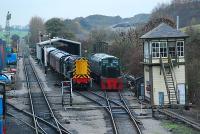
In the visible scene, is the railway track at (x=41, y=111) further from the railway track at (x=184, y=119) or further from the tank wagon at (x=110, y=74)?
the railway track at (x=184, y=119)

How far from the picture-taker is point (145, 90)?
107 feet

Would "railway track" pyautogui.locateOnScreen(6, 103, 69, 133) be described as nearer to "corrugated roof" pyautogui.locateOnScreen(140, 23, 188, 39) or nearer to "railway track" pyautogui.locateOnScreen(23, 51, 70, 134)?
"railway track" pyautogui.locateOnScreen(23, 51, 70, 134)

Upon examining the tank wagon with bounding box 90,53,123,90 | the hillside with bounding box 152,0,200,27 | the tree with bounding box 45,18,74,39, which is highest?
the hillside with bounding box 152,0,200,27

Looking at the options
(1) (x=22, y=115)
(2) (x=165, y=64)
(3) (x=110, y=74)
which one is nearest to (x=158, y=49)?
(2) (x=165, y=64)

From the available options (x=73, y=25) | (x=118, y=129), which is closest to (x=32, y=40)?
(x=73, y=25)

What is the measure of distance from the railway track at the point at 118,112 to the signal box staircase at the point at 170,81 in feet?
9.36

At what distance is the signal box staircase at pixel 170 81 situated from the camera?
2984cm

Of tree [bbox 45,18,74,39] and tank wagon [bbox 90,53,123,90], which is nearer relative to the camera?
tank wagon [bbox 90,53,123,90]

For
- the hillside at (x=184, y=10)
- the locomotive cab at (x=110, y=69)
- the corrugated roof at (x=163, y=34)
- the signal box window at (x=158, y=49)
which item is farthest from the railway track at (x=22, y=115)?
the hillside at (x=184, y=10)

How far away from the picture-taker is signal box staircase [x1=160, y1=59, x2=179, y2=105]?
2984cm

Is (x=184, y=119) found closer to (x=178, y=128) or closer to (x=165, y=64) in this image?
(x=178, y=128)

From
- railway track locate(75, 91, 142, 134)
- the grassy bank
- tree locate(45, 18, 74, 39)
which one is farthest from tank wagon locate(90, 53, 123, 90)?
tree locate(45, 18, 74, 39)

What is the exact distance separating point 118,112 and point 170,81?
17.3 ft

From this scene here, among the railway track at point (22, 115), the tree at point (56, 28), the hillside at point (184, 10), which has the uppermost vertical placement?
the hillside at point (184, 10)
